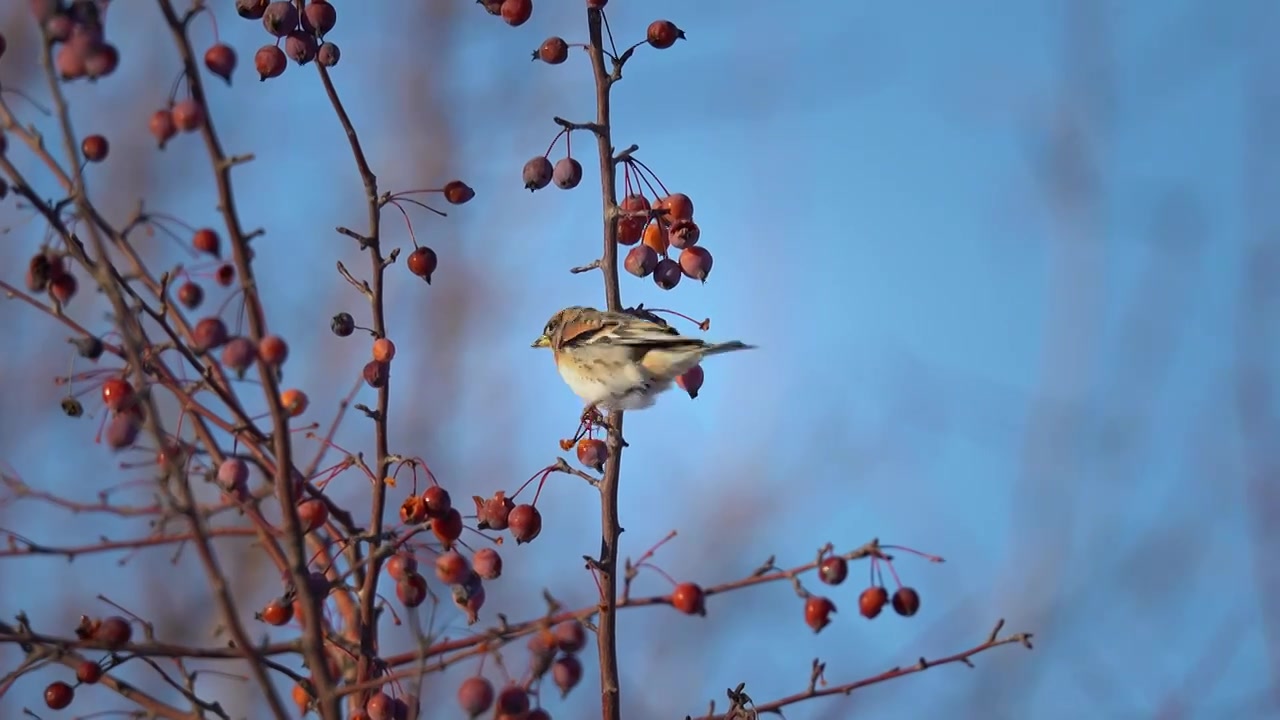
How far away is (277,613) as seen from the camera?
2.02 meters

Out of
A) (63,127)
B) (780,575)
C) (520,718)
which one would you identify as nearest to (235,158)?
(63,127)

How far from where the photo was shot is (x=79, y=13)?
5.24ft

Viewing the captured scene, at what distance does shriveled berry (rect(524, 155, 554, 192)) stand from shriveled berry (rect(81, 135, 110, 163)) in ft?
2.88

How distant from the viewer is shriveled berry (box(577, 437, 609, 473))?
8.02ft

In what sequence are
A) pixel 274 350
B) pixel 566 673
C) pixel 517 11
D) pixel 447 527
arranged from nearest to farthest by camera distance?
pixel 274 350 → pixel 566 673 → pixel 447 527 → pixel 517 11

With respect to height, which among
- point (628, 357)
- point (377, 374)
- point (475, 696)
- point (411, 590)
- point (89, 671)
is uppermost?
point (628, 357)

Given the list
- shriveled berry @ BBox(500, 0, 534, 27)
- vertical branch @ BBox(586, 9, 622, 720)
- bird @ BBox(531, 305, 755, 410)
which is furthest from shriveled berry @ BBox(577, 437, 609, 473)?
shriveled berry @ BBox(500, 0, 534, 27)

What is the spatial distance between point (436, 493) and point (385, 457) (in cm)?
12

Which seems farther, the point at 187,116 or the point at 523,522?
the point at 523,522

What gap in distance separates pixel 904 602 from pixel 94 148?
1.74 m

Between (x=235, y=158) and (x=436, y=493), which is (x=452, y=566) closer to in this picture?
(x=436, y=493)

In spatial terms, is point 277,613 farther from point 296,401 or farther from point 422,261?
point 422,261

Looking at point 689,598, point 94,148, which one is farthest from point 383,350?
point 689,598

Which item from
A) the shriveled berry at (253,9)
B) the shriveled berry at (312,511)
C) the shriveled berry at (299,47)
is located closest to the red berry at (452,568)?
the shriveled berry at (312,511)
